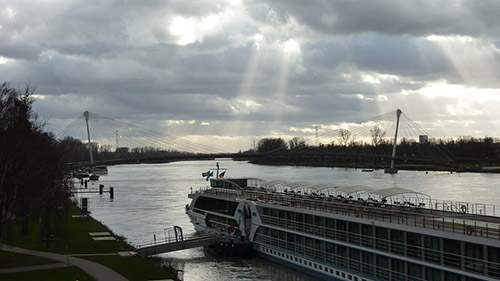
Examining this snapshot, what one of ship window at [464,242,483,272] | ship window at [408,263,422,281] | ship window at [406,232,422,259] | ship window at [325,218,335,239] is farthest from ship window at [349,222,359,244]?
ship window at [464,242,483,272]

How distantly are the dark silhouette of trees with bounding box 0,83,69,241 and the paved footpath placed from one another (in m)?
2.30

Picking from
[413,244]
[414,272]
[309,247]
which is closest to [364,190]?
[309,247]

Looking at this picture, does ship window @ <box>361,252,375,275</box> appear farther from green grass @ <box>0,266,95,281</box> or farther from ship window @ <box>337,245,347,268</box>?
green grass @ <box>0,266,95,281</box>

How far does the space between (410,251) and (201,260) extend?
63.9 feet

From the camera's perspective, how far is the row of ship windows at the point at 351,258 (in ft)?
90.6

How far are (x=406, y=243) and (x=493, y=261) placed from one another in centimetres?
516

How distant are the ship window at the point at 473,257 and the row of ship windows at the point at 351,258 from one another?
839mm

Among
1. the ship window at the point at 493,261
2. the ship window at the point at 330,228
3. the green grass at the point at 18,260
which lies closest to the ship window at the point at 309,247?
the ship window at the point at 330,228

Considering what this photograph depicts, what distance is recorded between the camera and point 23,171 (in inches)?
1339

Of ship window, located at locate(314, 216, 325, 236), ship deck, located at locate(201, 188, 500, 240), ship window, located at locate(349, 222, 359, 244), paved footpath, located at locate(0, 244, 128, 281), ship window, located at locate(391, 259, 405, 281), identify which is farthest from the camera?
ship window, located at locate(314, 216, 325, 236)

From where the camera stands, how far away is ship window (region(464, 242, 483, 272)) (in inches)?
957

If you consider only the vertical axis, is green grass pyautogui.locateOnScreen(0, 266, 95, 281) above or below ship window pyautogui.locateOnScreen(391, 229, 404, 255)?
below

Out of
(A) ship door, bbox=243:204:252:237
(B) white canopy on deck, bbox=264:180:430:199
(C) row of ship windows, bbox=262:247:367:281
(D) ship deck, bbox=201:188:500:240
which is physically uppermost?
(B) white canopy on deck, bbox=264:180:430:199

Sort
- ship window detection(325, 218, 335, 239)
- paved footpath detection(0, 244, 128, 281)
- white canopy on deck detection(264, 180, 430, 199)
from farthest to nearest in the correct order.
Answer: ship window detection(325, 218, 335, 239) < white canopy on deck detection(264, 180, 430, 199) < paved footpath detection(0, 244, 128, 281)
